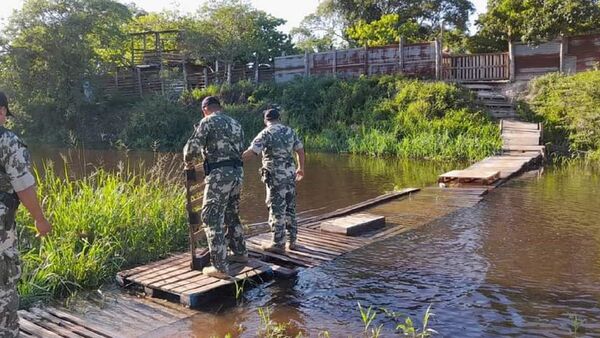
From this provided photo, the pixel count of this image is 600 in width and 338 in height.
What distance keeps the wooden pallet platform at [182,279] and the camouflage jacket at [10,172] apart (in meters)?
1.73

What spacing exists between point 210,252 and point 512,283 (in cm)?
287

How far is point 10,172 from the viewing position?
341cm

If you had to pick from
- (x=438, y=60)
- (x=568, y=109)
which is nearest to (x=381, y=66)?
(x=438, y=60)

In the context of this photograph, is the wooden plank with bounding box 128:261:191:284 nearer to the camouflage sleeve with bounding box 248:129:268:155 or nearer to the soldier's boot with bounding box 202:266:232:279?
the soldier's boot with bounding box 202:266:232:279

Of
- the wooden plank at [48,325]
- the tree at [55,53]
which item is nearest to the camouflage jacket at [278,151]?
the wooden plank at [48,325]

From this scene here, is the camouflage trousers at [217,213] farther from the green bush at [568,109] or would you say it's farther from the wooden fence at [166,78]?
the wooden fence at [166,78]

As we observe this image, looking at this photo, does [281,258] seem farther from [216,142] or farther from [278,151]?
[216,142]

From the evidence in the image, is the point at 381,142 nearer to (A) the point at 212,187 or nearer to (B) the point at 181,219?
(B) the point at 181,219

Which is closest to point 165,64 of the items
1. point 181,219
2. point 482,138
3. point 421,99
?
point 421,99

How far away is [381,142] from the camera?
17.8 m

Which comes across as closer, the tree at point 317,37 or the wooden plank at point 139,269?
the wooden plank at point 139,269

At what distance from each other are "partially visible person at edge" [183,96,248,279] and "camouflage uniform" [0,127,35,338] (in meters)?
1.83

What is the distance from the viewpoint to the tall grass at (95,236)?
5.27m

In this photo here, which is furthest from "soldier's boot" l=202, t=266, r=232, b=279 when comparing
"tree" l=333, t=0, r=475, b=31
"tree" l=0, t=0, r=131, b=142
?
"tree" l=333, t=0, r=475, b=31
